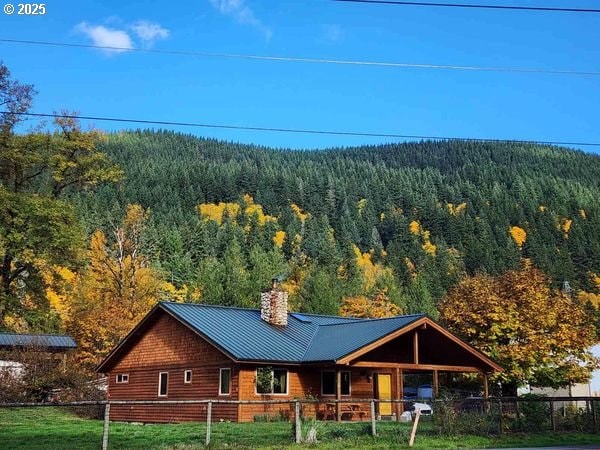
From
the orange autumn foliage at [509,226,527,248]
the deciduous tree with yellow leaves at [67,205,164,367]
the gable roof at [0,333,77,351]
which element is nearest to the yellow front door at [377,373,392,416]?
the gable roof at [0,333,77,351]

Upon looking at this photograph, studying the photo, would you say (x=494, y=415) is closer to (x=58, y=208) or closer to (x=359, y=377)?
(x=359, y=377)

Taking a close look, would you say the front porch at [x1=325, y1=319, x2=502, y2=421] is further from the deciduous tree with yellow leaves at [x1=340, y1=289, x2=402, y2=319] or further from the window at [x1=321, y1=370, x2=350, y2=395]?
the deciduous tree with yellow leaves at [x1=340, y1=289, x2=402, y2=319]

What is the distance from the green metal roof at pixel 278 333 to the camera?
29.4 metres

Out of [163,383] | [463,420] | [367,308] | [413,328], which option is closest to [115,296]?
[163,383]

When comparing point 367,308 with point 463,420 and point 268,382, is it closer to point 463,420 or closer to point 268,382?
point 268,382

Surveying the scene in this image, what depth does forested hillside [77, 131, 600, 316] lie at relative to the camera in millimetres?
111250

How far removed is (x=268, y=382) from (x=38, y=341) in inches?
768

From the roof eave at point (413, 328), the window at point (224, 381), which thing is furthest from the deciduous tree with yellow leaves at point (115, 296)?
the roof eave at point (413, 328)

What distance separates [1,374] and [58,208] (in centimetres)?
1005

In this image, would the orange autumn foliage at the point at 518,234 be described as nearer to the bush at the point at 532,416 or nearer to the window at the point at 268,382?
the window at the point at 268,382

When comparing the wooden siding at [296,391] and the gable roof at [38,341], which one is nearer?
the wooden siding at [296,391]

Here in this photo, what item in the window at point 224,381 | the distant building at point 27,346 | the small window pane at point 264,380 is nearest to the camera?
the small window pane at point 264,380

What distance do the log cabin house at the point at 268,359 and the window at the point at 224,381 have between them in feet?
0.14

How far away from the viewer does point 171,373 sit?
110ft
